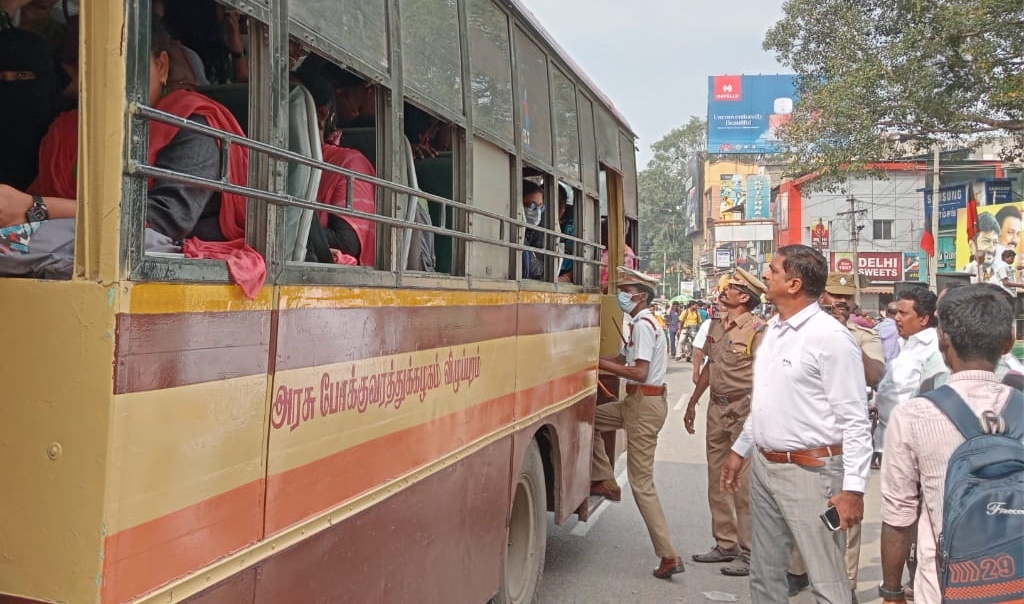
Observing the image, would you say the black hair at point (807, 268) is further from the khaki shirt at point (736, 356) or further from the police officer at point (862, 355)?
the khaki shirt at point (736, 356)

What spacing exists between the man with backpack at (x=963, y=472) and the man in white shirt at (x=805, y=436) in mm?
813

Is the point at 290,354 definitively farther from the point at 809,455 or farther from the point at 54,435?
the point at 809,455

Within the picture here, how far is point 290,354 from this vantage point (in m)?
2.30

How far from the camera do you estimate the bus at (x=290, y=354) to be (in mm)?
1733

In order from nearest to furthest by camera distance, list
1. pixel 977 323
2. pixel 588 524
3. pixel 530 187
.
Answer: pixel 977 323
pixel 530 187
pixel 588 524

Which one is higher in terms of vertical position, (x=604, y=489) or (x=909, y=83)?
(x=909, y=83)

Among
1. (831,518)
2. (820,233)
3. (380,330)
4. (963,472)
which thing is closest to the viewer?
(963,472)

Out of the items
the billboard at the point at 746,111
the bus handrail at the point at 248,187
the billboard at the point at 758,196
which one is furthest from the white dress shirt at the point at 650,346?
the billboard at the point at 758,196

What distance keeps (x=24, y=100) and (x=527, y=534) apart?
11.5ft

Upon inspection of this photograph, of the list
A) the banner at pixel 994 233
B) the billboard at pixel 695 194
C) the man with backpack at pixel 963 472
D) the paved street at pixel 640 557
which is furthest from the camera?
the billboard at pixel 695 194

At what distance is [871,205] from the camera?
48.1m

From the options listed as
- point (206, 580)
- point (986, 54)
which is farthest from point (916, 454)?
point (986, 54)

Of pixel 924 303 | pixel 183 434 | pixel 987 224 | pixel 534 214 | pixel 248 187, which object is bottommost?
pixel 183 434

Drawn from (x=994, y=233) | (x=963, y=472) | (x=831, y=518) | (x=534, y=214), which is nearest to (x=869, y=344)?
(x=534, y=214)
